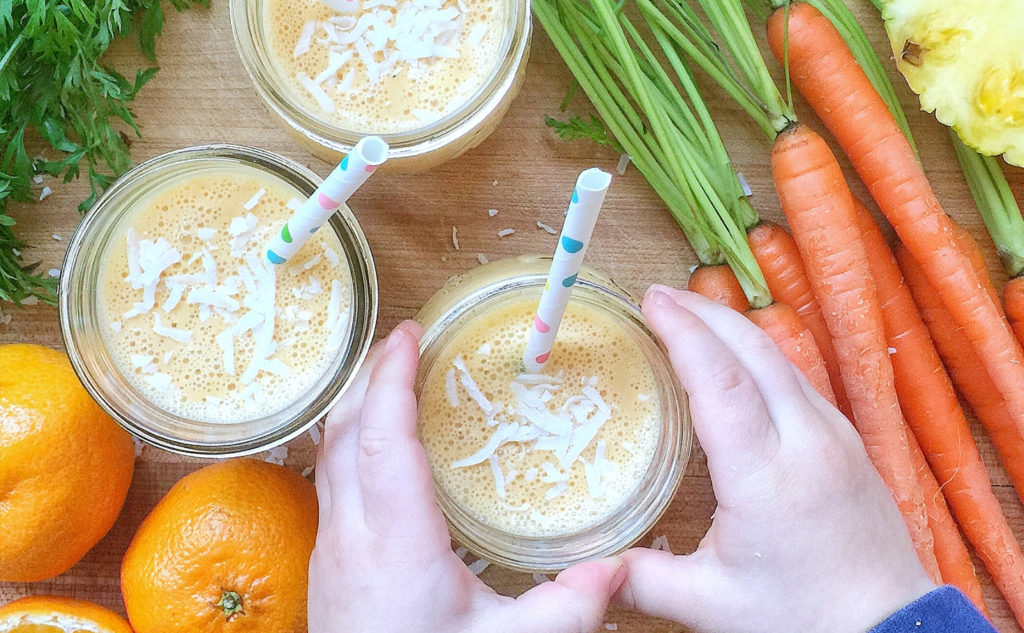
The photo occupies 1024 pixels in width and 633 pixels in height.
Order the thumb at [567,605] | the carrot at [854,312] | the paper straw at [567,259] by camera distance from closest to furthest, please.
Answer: the paper straw at [567,259] → the thumb at [567,605] → the carrot at [854,312]

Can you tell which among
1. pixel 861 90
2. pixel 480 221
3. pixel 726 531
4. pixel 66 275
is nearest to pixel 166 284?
pixel 66 275

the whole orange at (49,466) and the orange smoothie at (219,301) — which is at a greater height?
the orange smoothie at (219,301)

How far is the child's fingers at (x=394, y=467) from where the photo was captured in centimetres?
92

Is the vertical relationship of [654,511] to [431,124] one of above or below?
below

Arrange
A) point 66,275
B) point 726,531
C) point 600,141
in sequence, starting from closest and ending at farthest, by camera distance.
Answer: point 726,531 < point 66,275 < point 600,141

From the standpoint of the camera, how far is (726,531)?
953 mm

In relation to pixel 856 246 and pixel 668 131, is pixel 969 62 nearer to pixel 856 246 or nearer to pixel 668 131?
pixel 856 246

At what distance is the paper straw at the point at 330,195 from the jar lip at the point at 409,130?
0.15m

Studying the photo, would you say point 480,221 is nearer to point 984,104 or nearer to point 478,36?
point 478,36

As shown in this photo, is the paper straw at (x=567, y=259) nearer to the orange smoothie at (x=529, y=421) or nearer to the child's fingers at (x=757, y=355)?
the orange smoothie at (x=529, y=421)

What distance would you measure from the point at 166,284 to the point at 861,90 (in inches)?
36.4

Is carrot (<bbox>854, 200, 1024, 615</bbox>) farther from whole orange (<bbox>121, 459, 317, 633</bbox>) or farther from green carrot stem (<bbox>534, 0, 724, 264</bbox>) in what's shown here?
whole orange (<bbox>121, 459, 317, 633</bbox>)

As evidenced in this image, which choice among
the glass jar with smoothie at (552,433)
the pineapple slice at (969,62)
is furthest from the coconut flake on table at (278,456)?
the pineapple slice at (969,62)

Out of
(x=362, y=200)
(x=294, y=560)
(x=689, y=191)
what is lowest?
(x=294, y=560)
